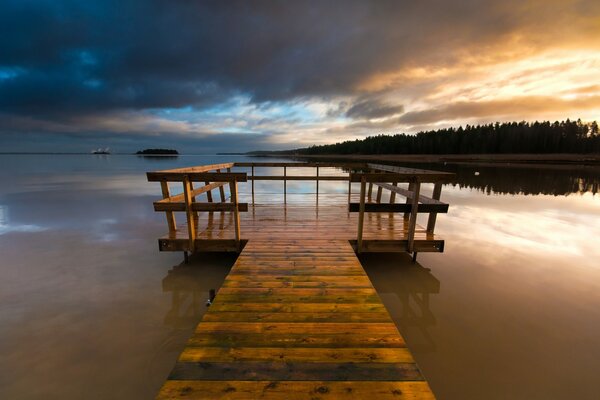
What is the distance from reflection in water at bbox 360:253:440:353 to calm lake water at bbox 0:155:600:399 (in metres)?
0.03

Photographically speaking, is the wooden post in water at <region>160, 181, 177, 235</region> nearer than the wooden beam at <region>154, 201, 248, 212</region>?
No

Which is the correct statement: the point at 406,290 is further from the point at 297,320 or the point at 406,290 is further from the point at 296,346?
→ the point at 296,346

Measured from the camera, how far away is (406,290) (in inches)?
202

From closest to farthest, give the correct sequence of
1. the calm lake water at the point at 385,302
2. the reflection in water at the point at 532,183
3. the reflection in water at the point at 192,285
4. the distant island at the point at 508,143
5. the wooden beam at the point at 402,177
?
the calm lake water at the point at 385,302, the reflection in water at the point at 192,285, the wooden beam at the point at 402,177, the reflection in water at the point at 532,183, the distant island at the point at 508,143

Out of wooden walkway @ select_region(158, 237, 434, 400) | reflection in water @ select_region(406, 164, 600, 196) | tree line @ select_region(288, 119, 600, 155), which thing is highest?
tree line @ select_region(288, 119, 600, 155)

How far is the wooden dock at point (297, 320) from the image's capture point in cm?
221

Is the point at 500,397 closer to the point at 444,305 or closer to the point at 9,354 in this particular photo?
the point at 444,305

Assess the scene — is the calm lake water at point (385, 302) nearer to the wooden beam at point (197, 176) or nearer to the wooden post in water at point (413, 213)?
the wooden post in water at point (413, 213)

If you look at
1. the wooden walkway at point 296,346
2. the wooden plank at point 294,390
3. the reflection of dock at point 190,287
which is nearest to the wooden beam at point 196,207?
the reflection of dock at point 190,287

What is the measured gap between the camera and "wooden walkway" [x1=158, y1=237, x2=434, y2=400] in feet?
7.13

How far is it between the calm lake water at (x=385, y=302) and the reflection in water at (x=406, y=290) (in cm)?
3

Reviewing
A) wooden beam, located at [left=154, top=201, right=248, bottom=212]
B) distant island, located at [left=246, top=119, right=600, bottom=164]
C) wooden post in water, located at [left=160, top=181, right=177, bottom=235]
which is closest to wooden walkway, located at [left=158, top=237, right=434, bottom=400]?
wooden beam, located at [left=154, top=201, right=248, bottom=212]

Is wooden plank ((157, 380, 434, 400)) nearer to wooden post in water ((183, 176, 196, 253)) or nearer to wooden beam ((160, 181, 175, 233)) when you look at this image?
wooden post in water ((183, 176, 196, 253))

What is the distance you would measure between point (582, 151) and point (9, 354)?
110314 mm
